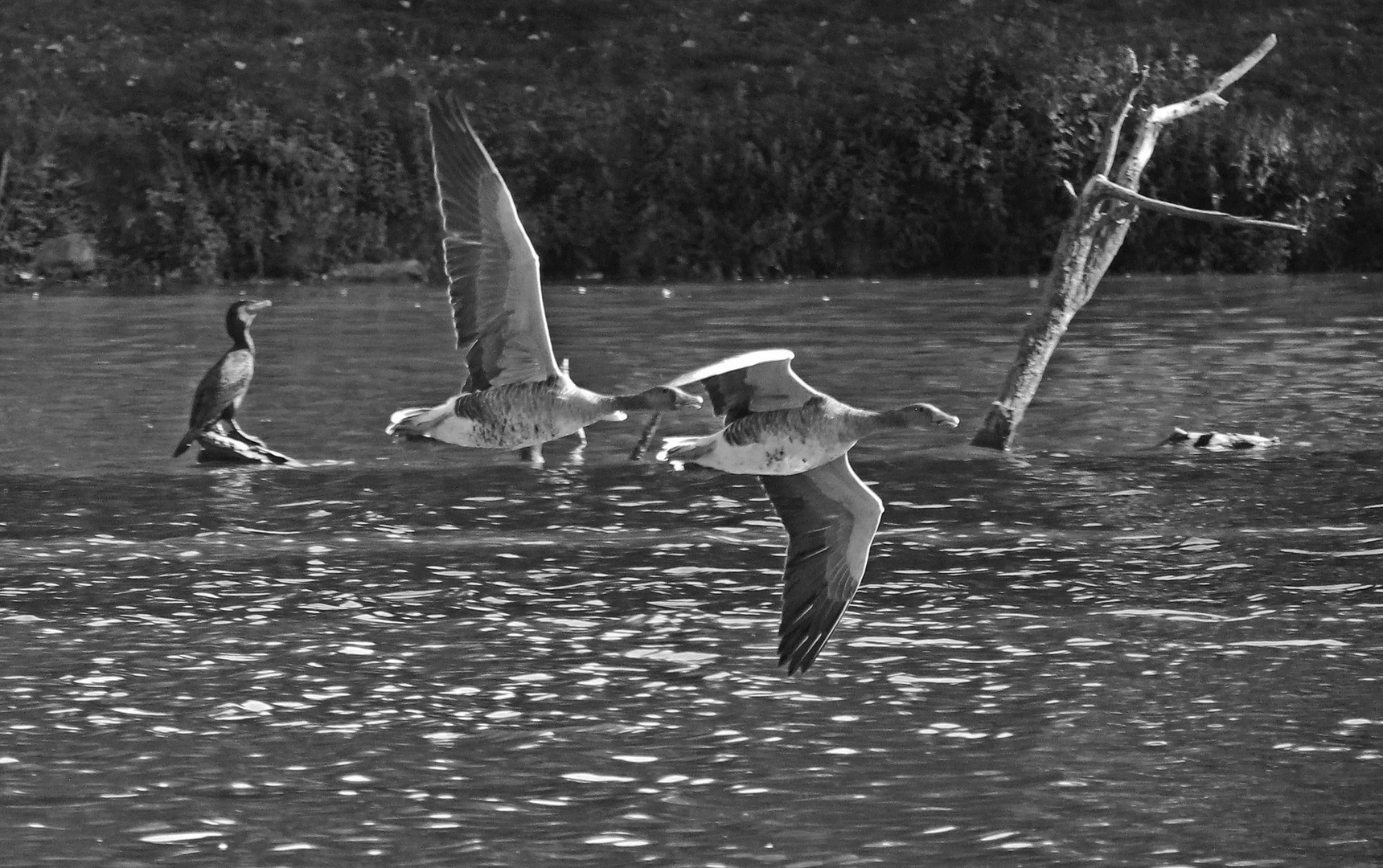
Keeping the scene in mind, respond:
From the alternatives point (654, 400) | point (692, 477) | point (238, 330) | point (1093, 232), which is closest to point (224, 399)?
point (238, 330)

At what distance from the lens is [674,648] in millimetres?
11336

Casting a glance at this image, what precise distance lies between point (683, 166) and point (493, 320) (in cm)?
3120

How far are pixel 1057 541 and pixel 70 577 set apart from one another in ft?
19.6

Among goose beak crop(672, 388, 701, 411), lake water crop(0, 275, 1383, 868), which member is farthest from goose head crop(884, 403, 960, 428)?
lake water crop(0, 275, 1383, 868)

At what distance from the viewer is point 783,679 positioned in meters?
10.6

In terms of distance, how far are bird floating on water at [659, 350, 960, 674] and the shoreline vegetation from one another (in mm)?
30046

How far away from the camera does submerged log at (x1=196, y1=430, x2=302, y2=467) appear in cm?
1806

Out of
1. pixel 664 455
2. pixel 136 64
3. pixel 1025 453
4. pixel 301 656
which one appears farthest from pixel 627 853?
pixel 136 64

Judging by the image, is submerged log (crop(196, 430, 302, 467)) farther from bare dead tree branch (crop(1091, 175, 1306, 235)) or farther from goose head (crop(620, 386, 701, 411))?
goose head (crop(620, 386, 701, 411))

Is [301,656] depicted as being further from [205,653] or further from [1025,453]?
[1025,453]

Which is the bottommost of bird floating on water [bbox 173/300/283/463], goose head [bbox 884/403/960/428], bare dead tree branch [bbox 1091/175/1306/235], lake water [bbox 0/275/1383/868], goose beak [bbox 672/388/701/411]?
lake water [bbox 0/275/1383/868]

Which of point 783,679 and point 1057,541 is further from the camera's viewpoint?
point 1057,541

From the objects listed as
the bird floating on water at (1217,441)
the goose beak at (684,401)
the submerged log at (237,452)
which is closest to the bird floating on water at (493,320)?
the goose beak at (684,401)

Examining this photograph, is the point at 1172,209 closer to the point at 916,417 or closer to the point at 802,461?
the point at 916,417
